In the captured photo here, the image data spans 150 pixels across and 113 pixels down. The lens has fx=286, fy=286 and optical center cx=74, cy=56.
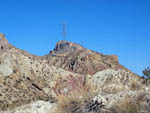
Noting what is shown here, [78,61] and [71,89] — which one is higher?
[78,61]

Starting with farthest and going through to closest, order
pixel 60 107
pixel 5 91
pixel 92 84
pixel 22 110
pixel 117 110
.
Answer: pixel 92 84 → pixel 5 91 → pixel 22 110 → pixel 60 107 → pixel 117 110

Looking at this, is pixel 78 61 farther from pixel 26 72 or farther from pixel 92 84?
pixel 26 72

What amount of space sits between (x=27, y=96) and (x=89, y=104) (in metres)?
3.48

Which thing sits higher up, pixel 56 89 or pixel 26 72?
pixel 26 72

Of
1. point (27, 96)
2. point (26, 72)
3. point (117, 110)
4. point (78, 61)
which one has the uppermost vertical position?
point (78, 61)

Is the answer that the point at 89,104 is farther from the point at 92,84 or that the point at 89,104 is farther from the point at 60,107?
the point at 92,84

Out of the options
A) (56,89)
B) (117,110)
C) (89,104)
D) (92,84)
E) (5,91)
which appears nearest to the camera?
(117,110)

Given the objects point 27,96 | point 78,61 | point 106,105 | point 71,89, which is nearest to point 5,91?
point 27,96

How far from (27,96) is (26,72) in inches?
47.9

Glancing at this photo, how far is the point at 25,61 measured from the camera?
12.0 meters

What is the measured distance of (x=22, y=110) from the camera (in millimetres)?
9141

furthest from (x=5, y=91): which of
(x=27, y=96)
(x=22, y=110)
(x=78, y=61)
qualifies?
(x=78, y=61)

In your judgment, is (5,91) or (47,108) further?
(5,91)

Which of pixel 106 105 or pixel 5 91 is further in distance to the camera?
pixel 5 91
